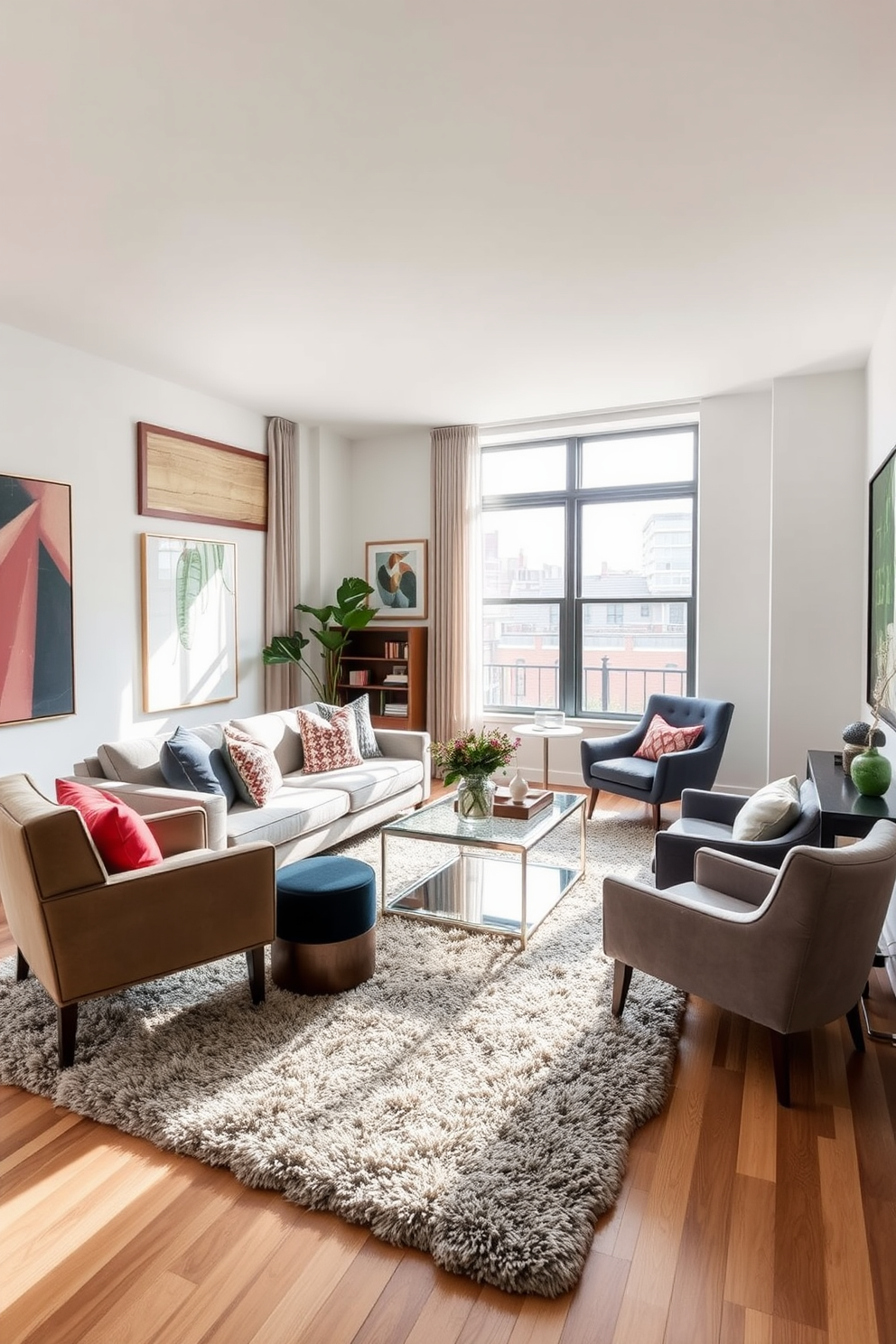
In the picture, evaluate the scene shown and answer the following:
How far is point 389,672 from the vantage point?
6652 millimetres

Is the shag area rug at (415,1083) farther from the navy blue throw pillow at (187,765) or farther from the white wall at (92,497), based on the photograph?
the white wall at (92,497)

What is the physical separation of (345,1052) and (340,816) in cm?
182

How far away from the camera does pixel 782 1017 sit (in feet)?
6.68

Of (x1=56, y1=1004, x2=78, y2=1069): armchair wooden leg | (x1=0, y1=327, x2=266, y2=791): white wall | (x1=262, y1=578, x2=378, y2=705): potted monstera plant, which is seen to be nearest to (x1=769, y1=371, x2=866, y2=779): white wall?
(x1=262, y1=578, x2=378, y2=705): potted monstera plant

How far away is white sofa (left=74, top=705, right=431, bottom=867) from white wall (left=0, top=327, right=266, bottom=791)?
1.04 m

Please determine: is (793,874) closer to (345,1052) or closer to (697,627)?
(345,1052)

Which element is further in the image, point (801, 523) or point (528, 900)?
point (801, 523)

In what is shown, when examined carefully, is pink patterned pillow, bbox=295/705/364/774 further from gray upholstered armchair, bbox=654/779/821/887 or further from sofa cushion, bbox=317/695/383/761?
gray upholstered armchair, bbox=654/779/821/887

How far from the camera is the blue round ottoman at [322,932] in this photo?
263cm

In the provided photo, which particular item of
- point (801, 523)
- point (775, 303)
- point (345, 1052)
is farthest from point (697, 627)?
point (345, 1052)

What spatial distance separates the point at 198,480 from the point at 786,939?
475 centimetres

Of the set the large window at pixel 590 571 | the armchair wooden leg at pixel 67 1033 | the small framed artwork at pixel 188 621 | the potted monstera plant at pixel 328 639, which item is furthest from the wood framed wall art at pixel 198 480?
the armchair wooden leg at pixel 67 1033

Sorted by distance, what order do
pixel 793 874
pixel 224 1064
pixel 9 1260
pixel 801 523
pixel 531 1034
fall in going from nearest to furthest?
1. pixel 9 1260
2. pixel 793 874
3. pixel 224 1064
4. pixel 531 1034
5. pixel 801 523

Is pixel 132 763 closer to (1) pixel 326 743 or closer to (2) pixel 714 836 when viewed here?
(1) pixel 326 743
